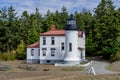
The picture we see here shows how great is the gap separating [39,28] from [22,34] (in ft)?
15.5

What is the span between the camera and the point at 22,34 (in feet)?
270

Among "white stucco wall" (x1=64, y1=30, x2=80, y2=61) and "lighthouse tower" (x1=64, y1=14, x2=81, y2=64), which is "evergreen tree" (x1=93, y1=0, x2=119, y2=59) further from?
"lighthouse tower" (x1=64, y1=14, x2=81, y2=64)

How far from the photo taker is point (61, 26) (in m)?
89.7

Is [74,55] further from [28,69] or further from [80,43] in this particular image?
[28,69]

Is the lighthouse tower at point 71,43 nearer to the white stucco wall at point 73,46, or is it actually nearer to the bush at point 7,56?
the white stucco wall at point 73,46

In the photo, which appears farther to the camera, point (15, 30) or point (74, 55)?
point (15, 30)

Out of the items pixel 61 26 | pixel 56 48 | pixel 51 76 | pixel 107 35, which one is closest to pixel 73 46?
pixel 56 48

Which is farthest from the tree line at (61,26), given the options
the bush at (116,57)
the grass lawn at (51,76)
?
the grass lawn at (51,76)

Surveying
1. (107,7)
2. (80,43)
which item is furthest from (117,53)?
(107,7)

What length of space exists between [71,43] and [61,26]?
34.6 m

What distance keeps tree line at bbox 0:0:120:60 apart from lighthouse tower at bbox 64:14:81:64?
785 cm

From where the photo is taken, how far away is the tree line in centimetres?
6525

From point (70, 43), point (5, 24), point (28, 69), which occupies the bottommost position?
point (28, 69)

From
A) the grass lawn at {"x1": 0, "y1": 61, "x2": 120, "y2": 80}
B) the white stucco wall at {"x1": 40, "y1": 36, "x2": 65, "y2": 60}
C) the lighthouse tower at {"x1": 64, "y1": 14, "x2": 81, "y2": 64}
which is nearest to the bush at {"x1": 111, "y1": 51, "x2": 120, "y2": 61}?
the lighthouse tower at {"x1": 64, "y1": 14, "x2": 81, "y2": 64}
